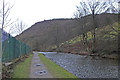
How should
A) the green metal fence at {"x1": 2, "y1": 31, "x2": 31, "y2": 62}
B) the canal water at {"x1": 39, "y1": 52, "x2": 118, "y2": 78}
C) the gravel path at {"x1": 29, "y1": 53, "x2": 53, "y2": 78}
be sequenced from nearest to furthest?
the gravel path at {"x1": 29, "y1": 53, "x2": 53, "y2": 78}
the canal water at {"x1": 39, "y1": 52, "x2": 118, "y2": 78}
the green metal fence at {"x1": 2, "y1": 31, "x2": 31, "y2": 62}

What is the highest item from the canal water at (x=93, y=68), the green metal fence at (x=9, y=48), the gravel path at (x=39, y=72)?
the green metal fence at (x=9, y=48)

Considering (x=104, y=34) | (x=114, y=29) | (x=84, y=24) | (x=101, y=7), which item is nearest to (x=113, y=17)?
(x=114, y=29)

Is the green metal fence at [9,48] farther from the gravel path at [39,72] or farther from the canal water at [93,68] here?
the canal water at [93,68]

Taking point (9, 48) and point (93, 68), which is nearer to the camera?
point (9, 48)

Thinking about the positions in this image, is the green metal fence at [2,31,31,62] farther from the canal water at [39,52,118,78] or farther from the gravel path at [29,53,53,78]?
the canal water at [39,52,118,78]

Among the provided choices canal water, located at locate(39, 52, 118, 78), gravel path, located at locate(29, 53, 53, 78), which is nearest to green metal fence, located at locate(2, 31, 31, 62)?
gravel path, located at locate(29, 53, 53, 78)

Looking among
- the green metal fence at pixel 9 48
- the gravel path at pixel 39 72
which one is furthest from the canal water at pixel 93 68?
the green metal fence at pixel 9 48

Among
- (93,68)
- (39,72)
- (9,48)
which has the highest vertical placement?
(9,48)

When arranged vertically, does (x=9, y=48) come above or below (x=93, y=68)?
above

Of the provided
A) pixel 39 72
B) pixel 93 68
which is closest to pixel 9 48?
pixel 39 72

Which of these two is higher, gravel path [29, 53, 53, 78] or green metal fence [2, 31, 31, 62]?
green metal fence [2, 31, 31, 62]

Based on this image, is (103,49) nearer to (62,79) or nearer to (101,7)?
(101,7)

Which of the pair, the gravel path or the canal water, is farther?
the canal water

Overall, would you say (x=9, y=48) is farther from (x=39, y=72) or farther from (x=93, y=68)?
(x=93, y=68)
